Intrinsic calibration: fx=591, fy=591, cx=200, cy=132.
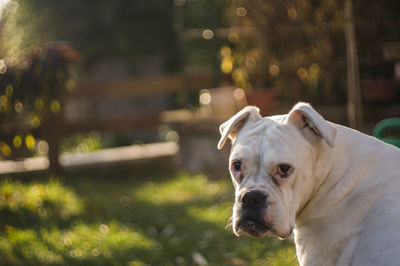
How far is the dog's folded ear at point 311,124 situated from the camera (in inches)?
110

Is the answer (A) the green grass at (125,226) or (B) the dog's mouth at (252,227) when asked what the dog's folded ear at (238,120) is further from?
(A) the green grass at (125,226)

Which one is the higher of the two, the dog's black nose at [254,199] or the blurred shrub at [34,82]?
the blurred shrub at [34,82]

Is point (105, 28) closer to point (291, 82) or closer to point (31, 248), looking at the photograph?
point (291, 82)

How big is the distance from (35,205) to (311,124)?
13.2ft

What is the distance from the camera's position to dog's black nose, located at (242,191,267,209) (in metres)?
2.88

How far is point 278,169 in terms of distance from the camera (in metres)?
2.90

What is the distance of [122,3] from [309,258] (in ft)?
39.9

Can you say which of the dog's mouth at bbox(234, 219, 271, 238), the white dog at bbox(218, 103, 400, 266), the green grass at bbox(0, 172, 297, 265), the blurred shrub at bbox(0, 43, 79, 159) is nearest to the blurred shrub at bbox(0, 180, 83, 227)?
Answer: the green grass at bbox(0, 172, 297, 265)

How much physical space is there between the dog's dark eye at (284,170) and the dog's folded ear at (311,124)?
0.20 metres

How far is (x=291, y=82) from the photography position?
880 centimetres

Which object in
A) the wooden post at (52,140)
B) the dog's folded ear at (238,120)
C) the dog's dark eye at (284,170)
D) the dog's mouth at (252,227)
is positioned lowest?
the wooden post at (52,140)

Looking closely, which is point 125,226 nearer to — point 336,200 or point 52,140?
point 52,140

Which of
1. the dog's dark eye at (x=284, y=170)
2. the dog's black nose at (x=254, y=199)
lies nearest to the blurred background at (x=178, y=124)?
the dog's dark eye at (x=284, y=170)

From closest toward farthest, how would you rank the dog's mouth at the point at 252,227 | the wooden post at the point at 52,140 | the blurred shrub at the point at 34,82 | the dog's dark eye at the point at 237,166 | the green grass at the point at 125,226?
1. the dog's mouth at the point at 252,227
2. the dog's dark eye at the point at 237,166
3. the green grass at the point at 125,226
4. the blurred shrub at the point at 34,82
5. the wooden post at the point at 52,140
